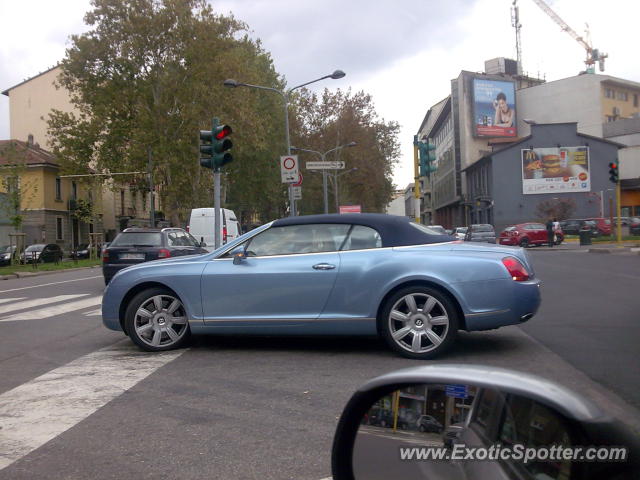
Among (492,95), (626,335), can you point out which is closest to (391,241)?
(626,335)

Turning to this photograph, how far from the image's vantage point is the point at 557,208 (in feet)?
172

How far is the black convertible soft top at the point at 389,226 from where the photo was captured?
6.39 metres

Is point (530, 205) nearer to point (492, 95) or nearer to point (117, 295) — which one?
point (492, 95)

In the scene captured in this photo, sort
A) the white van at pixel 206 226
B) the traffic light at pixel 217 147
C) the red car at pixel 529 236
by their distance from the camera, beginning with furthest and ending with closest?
the red car at pixel 529 236
the white van at pixel 206 226
the traffic light at pixel 217 147

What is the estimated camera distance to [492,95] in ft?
234

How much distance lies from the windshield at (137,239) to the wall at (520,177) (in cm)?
4847

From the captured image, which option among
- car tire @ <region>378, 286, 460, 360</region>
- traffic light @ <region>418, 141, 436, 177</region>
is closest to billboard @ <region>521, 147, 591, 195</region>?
traffic light @ <region>418, 141, 436, 177</region>

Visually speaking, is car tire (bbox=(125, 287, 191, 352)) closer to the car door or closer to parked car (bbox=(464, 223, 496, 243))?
the car door

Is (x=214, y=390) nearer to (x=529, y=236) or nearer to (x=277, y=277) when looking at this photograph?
(x=277, y=277)

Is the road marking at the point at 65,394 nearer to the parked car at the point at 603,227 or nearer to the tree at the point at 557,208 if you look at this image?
the parked car at the point at 603,227

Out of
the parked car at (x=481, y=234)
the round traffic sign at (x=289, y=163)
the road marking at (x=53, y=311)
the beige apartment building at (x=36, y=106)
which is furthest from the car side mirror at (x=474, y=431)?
the beige apartment building at (x=36, y=106)

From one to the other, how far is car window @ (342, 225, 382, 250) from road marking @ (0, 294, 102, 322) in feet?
20.1

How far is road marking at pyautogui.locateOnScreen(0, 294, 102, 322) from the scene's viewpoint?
33.6 feet

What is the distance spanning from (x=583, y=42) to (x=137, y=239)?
122069 mm
